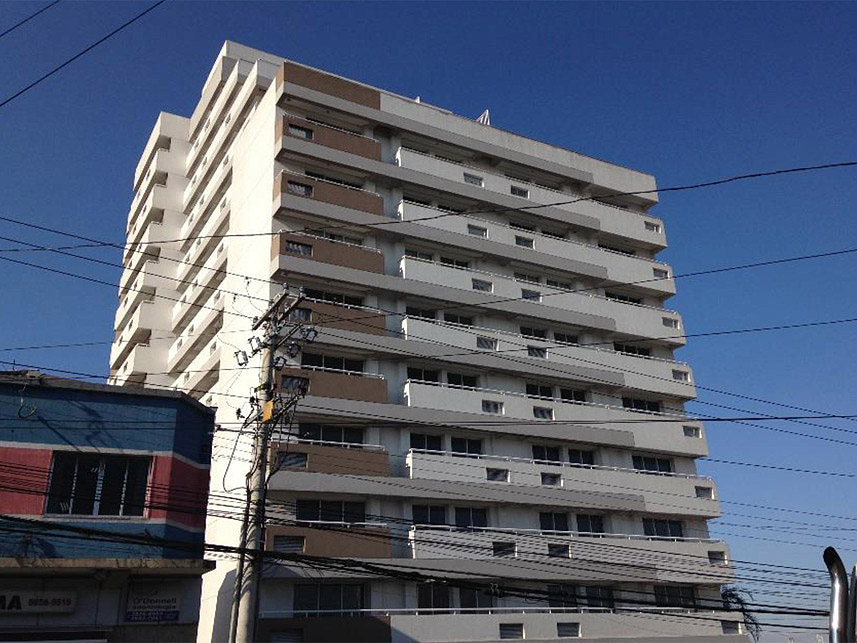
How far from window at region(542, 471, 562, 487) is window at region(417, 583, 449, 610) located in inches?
316

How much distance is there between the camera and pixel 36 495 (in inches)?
811

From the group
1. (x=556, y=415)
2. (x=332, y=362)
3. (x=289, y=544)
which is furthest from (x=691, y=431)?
(x=289, y=544)

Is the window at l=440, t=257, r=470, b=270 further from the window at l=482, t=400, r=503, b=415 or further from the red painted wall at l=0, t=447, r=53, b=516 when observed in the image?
the red painted wall at l=0, t=447, r=53, b=516

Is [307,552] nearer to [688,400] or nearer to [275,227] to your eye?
[275,227]

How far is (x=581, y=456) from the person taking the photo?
1655 inches

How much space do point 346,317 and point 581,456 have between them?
14771 mm

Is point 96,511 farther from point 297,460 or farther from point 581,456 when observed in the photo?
point 581,456

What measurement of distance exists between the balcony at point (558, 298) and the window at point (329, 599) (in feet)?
50.6

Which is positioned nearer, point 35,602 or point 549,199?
point 35,602

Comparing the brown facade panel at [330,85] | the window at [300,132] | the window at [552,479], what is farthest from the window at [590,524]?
the brown facade panel at [330,85]

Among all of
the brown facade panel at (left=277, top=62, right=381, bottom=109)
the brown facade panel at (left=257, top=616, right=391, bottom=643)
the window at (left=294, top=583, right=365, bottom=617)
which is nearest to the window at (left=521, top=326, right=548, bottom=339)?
the brown facade panel at (left=277, top=62, right=381, bottom=109)

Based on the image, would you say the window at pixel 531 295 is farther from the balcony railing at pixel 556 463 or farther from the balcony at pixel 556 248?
the balcony railing at pixel 556 463

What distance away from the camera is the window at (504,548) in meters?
35.6

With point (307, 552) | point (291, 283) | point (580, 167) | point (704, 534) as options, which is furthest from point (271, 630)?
point (580, 167)
